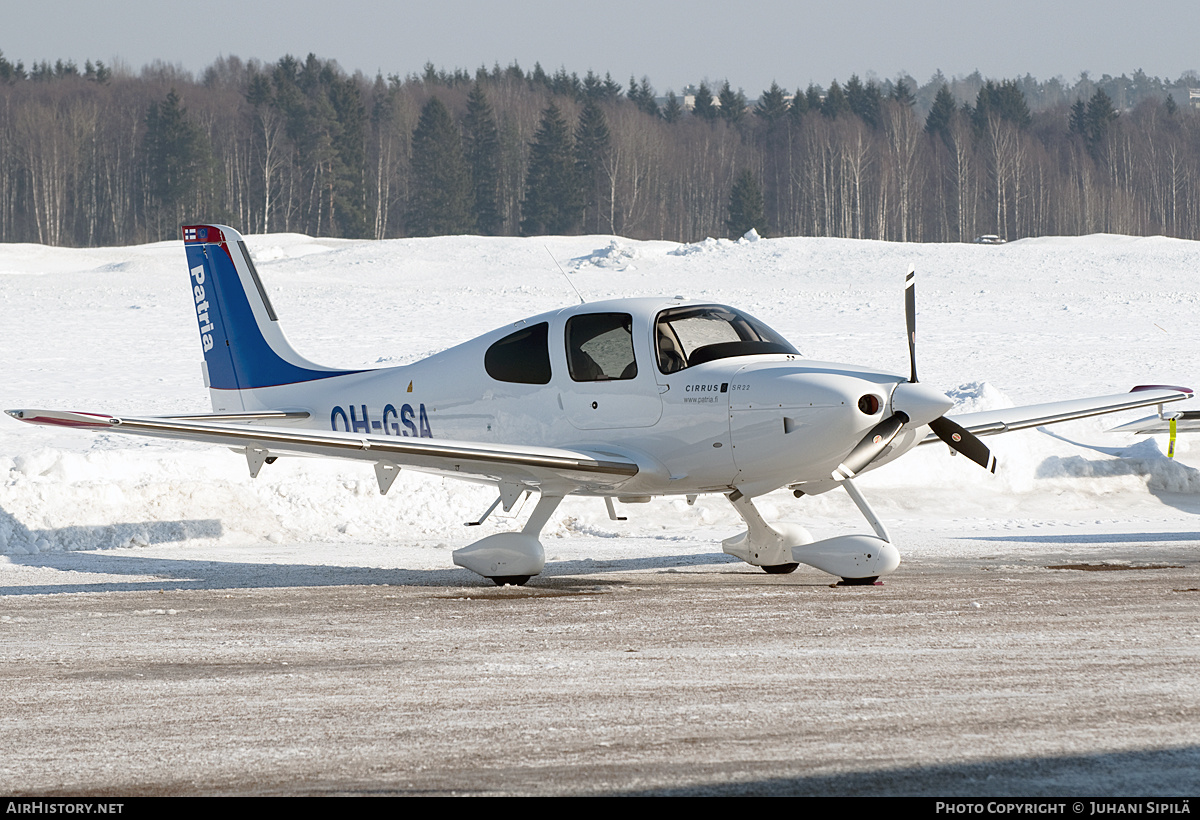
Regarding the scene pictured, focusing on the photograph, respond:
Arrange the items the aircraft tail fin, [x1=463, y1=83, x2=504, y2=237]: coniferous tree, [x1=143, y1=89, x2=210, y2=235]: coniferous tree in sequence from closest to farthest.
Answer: the aircraft tail fin
[x1=143, y1=89, x2=210, y2=235]: coniferous tree
[x1=463, y1=83, x2=504, y2=237]: coniferous tree

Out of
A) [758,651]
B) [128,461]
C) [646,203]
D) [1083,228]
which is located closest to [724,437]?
[758,651]

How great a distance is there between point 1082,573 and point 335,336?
2122 centimetres

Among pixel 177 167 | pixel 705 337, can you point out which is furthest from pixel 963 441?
pixel 177 167

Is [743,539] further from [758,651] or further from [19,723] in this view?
[19,723]

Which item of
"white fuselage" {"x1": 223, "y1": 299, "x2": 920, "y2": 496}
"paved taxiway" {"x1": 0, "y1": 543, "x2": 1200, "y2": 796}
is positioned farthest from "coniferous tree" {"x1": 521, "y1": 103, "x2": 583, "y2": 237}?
"paved taxiway" {"x1": 0, "y1": 543, "x2": 1200, "y2": 796}

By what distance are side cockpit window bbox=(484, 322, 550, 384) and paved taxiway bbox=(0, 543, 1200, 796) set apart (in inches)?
73.7

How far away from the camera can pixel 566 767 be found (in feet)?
14.0

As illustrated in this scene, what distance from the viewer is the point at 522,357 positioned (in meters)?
10.3

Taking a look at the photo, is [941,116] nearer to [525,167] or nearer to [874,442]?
[525,167]

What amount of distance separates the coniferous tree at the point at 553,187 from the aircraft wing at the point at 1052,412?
7671 cm

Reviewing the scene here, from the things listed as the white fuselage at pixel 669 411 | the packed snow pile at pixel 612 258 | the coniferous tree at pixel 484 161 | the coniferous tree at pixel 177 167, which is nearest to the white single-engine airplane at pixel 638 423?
the white fuselage at pixel 669 411

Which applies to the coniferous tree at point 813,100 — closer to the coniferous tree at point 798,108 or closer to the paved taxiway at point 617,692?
the coniferous tree at point 798,108

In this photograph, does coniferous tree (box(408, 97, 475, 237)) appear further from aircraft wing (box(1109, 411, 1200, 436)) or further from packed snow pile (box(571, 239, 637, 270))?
aircraft wing (box(1109, 411, 1200, 436))

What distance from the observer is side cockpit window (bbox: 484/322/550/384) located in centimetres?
1020
